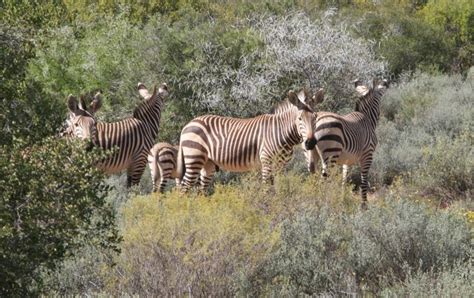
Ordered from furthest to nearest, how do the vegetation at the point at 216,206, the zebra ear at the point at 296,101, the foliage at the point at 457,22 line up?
the foliage at the point at 457,22 → the zebra ear at the point at 296,101 → the vegetation at the point at 216,206

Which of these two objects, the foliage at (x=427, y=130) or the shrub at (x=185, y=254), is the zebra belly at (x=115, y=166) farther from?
the shrub at (x=185, y=254)

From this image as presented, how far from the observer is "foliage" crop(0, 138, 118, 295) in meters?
5.24

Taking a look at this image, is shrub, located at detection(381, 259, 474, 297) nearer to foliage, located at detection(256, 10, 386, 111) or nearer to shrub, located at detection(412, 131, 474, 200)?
shrub, located at detection(412, 131, 474, 200)

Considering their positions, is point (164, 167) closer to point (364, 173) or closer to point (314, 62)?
point (364, 173)

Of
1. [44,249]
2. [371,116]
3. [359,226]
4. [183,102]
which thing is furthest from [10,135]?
[183,102]

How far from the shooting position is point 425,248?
7.61 metres

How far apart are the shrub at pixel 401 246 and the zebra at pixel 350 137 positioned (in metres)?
3.87

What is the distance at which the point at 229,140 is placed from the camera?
39.7 ft

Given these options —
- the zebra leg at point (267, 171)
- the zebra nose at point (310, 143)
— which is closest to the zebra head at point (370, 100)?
the zebra nose at point (310, 143)

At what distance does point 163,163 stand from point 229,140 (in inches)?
58.8

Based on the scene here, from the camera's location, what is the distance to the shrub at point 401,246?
24.5 feet

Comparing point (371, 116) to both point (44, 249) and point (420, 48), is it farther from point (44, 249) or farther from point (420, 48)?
point (420, 48)

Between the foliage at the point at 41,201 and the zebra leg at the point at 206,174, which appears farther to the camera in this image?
the zebra leg at the point at 206,174

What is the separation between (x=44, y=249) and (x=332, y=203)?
14.7 feet
